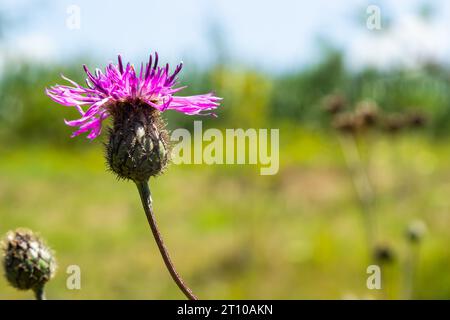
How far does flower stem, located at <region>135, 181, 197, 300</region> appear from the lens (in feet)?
4.33

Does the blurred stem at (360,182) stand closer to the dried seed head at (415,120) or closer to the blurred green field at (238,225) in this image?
the dried seed head at (415,120)

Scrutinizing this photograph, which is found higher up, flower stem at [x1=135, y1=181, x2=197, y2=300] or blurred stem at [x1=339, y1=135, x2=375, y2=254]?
blurred stem at [x1=339, y1=135, x2=375, y2=254]

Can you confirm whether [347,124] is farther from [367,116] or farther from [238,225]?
[238,225]

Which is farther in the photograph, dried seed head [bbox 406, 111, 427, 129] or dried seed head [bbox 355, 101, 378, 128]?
dried seed head [bbox 406, 111, 427, 129]

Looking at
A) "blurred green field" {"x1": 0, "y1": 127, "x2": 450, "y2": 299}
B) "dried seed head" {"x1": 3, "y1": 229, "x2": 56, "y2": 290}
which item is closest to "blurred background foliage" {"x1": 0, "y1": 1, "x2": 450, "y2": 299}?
"blurred green field" {"x1": 0, "y1": 127, "x2": 450, "y2": 299}

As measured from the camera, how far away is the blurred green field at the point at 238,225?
782 cm

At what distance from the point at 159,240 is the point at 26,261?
634 mm

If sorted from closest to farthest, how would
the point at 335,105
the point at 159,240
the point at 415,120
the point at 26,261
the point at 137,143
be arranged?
the point at 159,240, the point at 137,143, the point at 26,261, the point at 335,105, the point at 415,120

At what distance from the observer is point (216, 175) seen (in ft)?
46.0

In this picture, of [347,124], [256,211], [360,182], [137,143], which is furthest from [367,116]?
[256,211]

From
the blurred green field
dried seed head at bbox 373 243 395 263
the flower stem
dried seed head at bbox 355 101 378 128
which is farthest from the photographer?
the blurred green field

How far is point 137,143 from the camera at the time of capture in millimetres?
1616

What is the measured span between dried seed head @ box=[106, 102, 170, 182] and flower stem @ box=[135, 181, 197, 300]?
4cm

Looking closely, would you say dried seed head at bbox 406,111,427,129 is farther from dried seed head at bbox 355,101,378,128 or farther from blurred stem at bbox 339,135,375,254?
dried seed head at bbox 355,101,378,128
